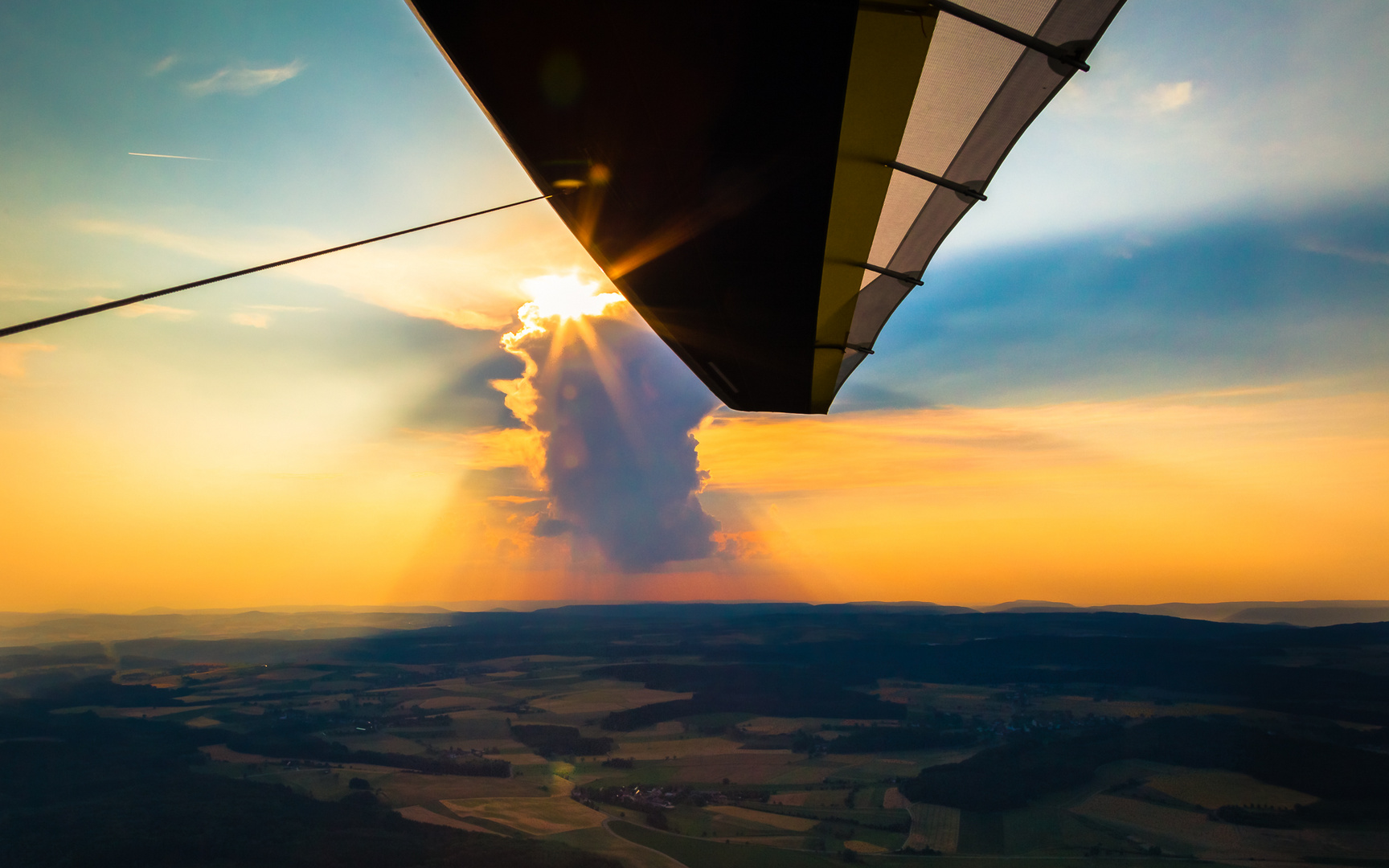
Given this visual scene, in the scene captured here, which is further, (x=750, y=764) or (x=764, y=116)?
(x=750, y=764)

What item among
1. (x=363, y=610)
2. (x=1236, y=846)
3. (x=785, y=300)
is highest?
(x=785, y=300)

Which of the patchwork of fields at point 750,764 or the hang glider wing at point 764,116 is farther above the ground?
the hang glider wing at point 764,116

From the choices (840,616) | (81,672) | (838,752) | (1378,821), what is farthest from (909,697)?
(81,672)

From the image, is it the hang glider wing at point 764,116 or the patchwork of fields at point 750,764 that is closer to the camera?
the hang glider wing at point 764,116

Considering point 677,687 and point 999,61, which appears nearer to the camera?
point 999,61

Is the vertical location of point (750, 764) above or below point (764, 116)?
below

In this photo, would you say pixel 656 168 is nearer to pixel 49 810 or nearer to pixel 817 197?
pixel 817 197

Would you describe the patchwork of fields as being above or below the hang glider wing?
below

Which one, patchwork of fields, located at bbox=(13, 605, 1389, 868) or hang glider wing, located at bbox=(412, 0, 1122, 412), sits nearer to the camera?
hang glider wing, located at bbox=(412, 0, 1122, 412)
